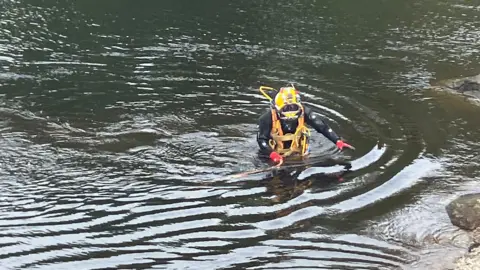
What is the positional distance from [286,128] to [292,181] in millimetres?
1330

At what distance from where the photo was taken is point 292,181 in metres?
11.7

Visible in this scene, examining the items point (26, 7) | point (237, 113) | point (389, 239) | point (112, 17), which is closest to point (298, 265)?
point (389, 239)

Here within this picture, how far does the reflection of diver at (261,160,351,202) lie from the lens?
11.1m

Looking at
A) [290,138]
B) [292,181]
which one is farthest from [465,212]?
[290,138]

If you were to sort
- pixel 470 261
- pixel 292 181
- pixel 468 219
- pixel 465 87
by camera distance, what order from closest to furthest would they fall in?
pixel 470 261 < pixel 468 219 < pixel 292 181 < pixel 465 87

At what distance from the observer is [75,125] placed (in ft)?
47.6

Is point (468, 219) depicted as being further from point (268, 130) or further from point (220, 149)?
point (220, 149)

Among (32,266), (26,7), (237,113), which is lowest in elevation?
(32,266)

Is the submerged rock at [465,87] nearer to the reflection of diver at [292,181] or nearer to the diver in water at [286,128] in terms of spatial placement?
the diver in water at [286,128]

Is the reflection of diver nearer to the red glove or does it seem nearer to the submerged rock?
the red glove

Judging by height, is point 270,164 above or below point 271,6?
below

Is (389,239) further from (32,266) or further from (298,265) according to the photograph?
(32,266)

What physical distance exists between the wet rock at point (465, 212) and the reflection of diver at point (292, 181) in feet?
6.79

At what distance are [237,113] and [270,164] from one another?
135 inches
